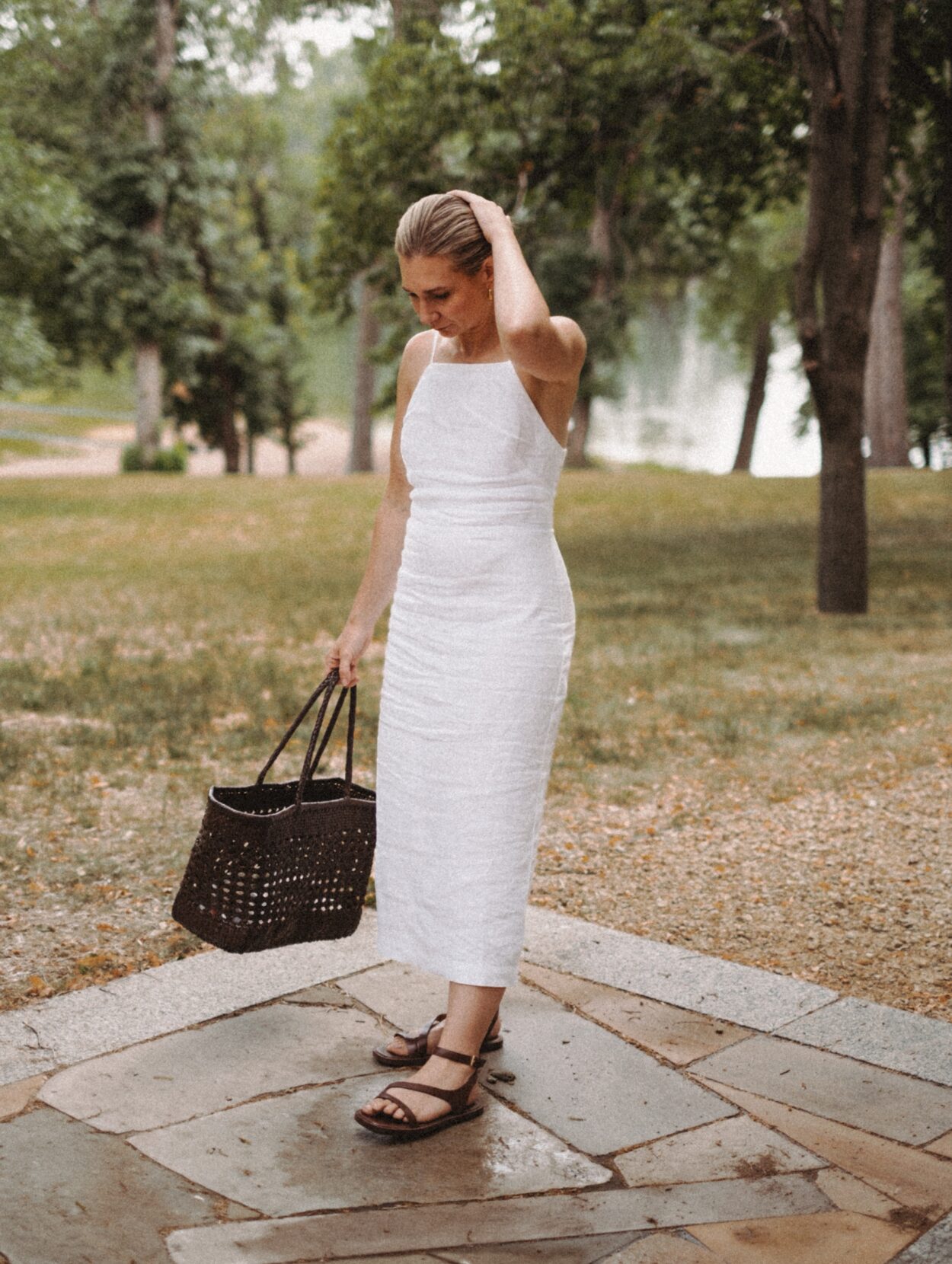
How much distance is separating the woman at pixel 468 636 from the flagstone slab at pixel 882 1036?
3.07ft

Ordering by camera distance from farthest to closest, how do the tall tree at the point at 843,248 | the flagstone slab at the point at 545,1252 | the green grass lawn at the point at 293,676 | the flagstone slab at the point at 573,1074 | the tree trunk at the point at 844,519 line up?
1. the tree trunk at the point at 844,519
2. the tall tree at the point at 843,248
3. the green grass lawn at the point at 293,676
4. the flagstone slab at the point at 573,1074
5. the flagstone slab at the point at 545,1252

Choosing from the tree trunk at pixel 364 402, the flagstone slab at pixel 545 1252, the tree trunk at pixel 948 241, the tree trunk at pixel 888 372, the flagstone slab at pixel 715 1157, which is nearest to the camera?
the flagstone slab at pixel 545 1252

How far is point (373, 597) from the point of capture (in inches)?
136

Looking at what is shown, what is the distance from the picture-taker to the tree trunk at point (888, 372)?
1046 inches

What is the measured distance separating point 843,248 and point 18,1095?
34.0 ft

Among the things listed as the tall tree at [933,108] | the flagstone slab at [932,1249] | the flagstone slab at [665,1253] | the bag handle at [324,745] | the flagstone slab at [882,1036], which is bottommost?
the flagstone slab at [665,1253]

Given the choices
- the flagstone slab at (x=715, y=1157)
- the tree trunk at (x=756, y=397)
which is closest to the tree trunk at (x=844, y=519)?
the flagstone slab at (x=715, y=1157)

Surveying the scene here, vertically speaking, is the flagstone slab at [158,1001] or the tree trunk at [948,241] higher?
the tree trunk at [948,241]

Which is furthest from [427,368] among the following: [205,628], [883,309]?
[883,309]

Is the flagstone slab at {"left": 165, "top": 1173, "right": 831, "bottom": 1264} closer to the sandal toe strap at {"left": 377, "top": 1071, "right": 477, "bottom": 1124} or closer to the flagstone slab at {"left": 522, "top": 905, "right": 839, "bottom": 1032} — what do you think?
the sandal toe strap at {"left": 377, "top": 1071, "right": 477, "bottom": 1124}

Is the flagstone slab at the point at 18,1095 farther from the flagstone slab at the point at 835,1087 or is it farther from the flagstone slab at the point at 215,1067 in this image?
the flagstone slab at the point at 835,1087

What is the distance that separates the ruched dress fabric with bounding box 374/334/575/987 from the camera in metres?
3.09

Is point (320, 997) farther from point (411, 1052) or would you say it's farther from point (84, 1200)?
point (84, 1200)

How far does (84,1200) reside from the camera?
268cm
